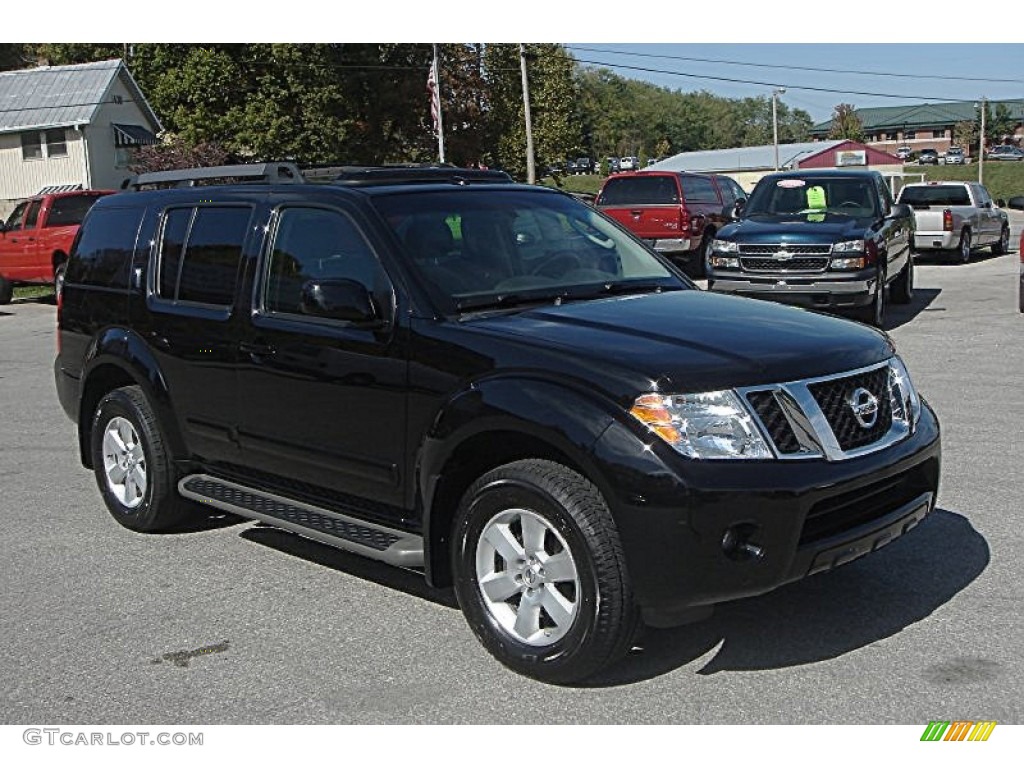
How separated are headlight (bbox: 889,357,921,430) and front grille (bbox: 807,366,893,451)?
9 centimetres

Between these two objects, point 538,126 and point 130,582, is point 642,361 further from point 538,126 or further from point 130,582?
point 538,126

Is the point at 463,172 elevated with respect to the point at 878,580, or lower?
elevated

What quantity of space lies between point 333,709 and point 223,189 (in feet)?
9.92

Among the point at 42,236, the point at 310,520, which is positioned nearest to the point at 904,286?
the point at 310,520

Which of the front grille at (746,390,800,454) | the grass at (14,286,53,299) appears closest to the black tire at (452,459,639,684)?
the front grille at (746,390,800,454)

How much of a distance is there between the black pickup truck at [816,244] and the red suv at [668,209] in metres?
5.60

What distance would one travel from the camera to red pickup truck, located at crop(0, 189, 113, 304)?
2150 cm

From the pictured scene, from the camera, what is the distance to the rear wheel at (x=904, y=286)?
52.4 feet

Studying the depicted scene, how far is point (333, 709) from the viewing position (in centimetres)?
412

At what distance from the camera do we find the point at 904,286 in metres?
16.1

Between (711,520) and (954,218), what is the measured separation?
21045mm

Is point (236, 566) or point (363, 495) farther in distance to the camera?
point (236, 566)

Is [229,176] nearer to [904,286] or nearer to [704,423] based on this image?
[704,423]

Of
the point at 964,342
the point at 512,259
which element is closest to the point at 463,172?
the point at 512,259
